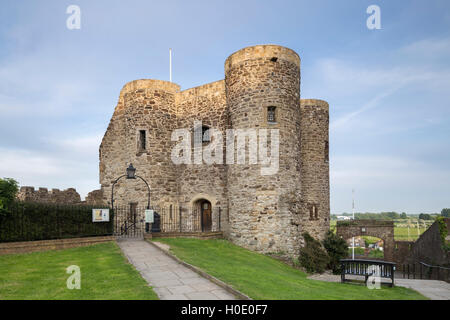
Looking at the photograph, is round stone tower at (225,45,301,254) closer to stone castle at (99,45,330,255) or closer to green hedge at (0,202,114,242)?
stone castle at (99,45,330,255)

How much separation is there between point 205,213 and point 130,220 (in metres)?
4.74

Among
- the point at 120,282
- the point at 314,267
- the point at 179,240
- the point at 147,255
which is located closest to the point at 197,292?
the point at 120,282

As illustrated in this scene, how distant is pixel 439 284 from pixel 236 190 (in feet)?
32.6

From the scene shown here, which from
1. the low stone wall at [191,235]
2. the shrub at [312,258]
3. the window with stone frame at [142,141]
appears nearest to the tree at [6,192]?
the low stone wall at [191,235]

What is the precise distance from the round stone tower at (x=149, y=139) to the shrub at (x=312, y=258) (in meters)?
8.82

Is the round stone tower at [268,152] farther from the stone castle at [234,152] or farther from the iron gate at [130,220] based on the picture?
the iron gate at [130,220]

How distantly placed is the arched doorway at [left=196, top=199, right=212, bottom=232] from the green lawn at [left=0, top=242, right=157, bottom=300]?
8328 millimetres

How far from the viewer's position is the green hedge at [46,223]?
1273cm

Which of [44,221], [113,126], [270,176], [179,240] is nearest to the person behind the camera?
[44,221]

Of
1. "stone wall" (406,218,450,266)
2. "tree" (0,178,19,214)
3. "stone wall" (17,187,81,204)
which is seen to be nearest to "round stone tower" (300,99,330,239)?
"stone wall" (406,218,450,266)

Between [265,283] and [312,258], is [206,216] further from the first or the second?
[265,283]

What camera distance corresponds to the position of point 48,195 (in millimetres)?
22906

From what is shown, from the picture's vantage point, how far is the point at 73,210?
14.5 metres
